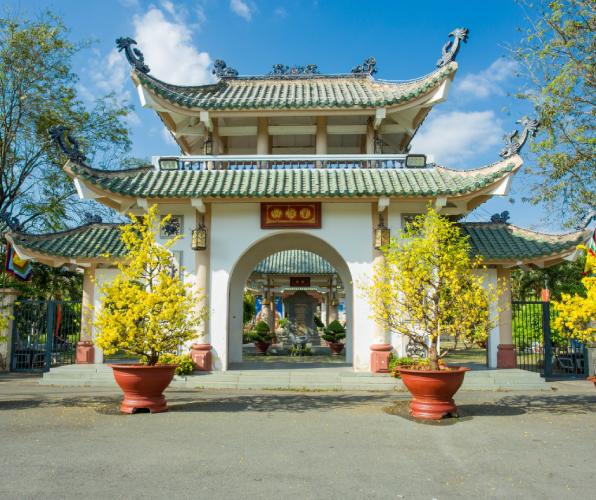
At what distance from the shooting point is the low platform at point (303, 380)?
31.7ft

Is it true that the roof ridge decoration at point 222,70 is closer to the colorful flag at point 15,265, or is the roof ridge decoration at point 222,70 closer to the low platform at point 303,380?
the colorful flag at point 15,265

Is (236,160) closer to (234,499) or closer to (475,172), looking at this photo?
(475,172)

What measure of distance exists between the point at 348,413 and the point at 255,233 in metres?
4.85

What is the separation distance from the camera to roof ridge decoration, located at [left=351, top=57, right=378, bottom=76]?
13.2 m

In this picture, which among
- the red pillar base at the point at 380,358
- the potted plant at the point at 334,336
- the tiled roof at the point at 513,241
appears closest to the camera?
the red pillar base at the point at 380,358

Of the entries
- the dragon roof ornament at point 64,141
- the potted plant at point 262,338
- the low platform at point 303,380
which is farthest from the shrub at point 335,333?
the dragon roof ornament at point 64,141

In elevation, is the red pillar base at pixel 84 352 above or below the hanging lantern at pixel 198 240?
below

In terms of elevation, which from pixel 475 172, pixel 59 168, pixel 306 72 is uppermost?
pixel 306 72

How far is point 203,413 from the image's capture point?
714 centimetres

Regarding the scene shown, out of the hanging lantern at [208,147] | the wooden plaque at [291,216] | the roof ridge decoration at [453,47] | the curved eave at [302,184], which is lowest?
the wooden plaque at [291,216]

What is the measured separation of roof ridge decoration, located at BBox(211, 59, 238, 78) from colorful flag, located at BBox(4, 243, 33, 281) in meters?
7.66

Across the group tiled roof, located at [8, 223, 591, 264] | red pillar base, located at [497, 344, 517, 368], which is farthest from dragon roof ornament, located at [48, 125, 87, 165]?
red pillar base, located at [497, 344, 517, 368]

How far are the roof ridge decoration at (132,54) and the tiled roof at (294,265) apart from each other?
1199 cm

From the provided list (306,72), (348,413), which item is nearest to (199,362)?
(348,413)
